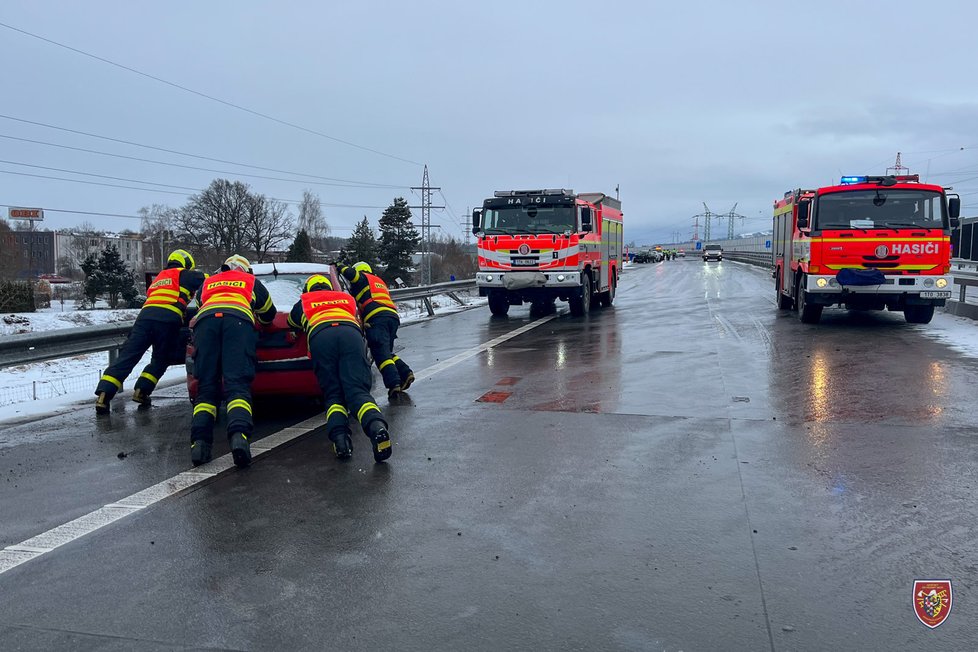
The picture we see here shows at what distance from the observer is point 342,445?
6.16 metres

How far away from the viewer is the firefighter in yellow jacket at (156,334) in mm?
8281

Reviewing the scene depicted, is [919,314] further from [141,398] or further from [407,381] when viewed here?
[141,398]

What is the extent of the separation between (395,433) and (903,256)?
35.9 ft

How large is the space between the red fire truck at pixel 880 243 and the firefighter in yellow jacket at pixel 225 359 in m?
11.3

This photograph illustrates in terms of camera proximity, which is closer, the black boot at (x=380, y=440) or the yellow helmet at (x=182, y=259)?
the black boot at (x=380, y=440)

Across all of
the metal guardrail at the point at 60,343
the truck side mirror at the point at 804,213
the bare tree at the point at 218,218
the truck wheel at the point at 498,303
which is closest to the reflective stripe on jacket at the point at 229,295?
the metal guardrail at the point at 60,343

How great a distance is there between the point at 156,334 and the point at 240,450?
295 centimetres

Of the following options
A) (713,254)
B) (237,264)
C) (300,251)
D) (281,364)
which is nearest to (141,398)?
(281,364)

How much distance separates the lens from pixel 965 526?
4605 mm

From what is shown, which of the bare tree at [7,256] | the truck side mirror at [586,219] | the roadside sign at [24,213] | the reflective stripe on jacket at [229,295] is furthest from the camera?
the bare tree at [7,256]

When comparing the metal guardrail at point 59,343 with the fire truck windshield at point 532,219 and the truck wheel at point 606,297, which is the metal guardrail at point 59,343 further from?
the truck wheel at point 606,297

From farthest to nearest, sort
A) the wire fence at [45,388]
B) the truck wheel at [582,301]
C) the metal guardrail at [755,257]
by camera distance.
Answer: the metal guardrail at [755,257] → the truck wheel at [582,301] → the wire fence at [45,388]

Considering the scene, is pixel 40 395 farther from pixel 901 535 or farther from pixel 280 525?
pixel 901 535

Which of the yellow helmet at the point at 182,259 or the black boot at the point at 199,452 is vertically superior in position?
the yellow helmet at the point at 182,259
